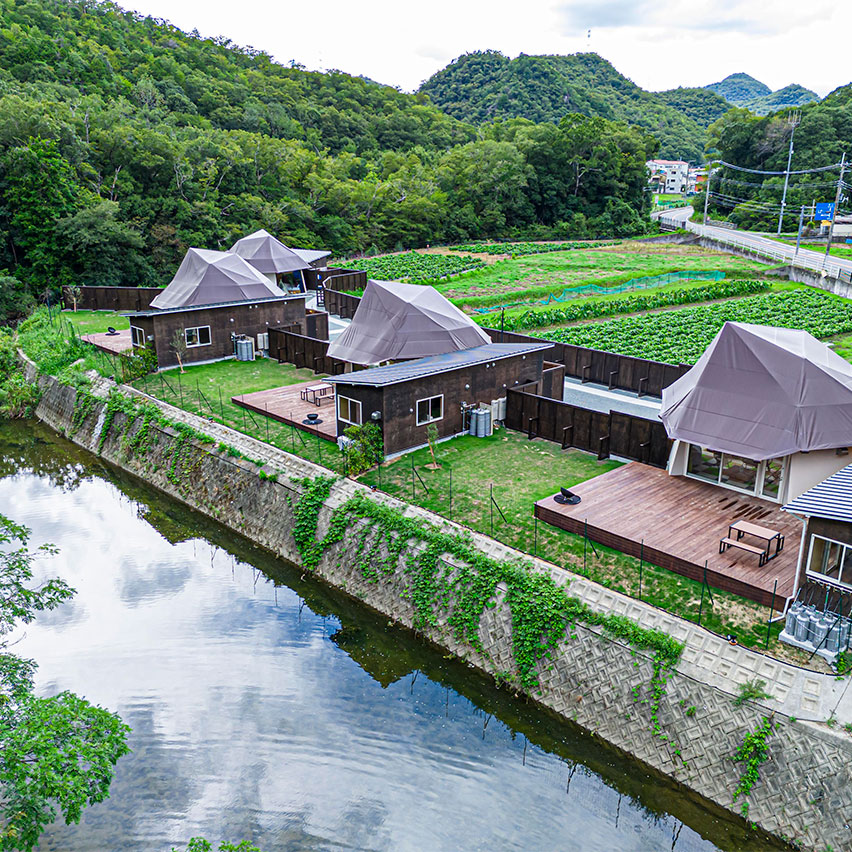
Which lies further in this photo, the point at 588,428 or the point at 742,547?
the point at 588,428

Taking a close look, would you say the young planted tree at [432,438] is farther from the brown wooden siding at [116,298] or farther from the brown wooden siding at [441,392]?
the brown wooden siding at [116,298]

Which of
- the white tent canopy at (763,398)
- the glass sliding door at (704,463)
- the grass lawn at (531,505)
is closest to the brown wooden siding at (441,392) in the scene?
the grass lawn at (531,505)

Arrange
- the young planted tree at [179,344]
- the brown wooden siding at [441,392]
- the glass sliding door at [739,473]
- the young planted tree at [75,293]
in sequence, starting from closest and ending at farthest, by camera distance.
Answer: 1. the glass sliding door at [739,473]
2. the brown wooden siding at [441,392]
3. the young planted tree at [179,344]
4. the young planted tree at [75,293]

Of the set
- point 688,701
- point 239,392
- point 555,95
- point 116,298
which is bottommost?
point 688,701

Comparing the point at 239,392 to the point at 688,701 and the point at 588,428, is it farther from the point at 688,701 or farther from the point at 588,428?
the point at 688,701

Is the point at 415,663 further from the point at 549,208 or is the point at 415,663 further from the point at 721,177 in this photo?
the point at 721,177

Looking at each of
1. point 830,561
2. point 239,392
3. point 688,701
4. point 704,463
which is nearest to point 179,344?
point 239,392
